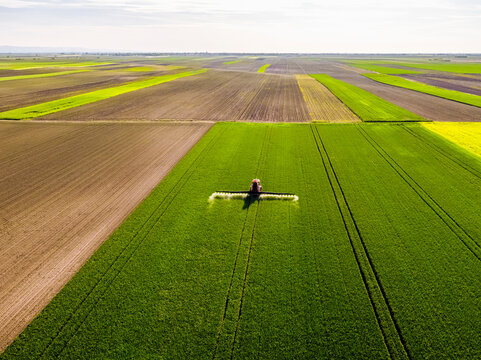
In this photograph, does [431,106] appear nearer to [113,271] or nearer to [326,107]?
[326,107]

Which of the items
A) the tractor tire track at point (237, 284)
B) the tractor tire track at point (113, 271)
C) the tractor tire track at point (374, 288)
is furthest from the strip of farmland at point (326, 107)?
the tractor tire track at point (113, 271)

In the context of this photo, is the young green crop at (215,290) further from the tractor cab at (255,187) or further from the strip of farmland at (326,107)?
the strip of farmland at (326,107)

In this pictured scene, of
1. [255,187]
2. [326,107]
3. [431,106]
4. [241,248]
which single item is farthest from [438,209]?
[431,106]

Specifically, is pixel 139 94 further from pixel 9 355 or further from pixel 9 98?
pixel 9 355

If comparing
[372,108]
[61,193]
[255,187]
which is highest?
[372,108]

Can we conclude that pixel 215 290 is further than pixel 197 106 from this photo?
No

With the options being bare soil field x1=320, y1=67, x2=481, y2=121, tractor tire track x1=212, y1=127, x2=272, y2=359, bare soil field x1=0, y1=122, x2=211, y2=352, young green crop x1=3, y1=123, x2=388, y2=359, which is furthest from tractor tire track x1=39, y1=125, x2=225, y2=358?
bare soil field x1=320, y1=67, x2=481, y2=121

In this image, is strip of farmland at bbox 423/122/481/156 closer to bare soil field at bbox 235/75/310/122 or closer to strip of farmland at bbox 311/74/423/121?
strip of farmland at bbox 311/74/423/121
